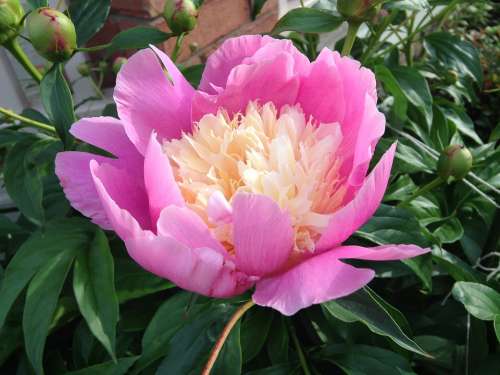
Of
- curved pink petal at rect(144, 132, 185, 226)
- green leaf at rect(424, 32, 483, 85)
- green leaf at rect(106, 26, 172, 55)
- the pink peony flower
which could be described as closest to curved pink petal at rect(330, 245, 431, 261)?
the pink peony flower

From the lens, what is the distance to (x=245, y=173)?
0.38 meters

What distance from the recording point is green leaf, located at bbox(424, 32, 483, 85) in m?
0.78

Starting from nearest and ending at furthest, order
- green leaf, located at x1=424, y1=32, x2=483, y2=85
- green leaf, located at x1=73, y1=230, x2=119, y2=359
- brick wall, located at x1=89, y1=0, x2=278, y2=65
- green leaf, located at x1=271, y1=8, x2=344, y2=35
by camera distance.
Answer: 1. green leaf, located at x1=73, y1=230, x2=119, y2=359
2. green leaf, located at x1=271, y1=8, x2=344, y2=35
3. green leaf, located at x1=424, y1=32, x2=483, y2=85
4. brick wall, located at x1=89, y1=0, x2=278, y2=65

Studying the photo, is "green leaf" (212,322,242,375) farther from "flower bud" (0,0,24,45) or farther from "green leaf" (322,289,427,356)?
"flower bud" (0,0,24,45)

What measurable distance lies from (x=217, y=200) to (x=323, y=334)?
34 cm

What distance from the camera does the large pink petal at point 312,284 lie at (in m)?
0.30

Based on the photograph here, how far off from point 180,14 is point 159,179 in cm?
28

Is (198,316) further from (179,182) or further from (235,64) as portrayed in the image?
(235,64)

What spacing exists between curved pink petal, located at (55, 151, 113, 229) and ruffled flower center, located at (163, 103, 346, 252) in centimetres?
7

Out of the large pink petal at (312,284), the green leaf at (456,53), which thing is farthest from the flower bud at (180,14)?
the green leaf at (456,53)

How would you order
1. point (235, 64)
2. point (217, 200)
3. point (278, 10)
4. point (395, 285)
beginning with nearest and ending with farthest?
point (217, 200) < point (235, 64) < point (395, 285) < point (278, 10)

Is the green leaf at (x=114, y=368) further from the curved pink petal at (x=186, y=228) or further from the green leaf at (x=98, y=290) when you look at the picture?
the curved pink petal at (x=186, y=228)

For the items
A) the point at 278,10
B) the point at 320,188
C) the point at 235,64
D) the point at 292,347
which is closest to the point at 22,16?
the point at 235,64

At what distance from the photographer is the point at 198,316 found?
0.47 metres
